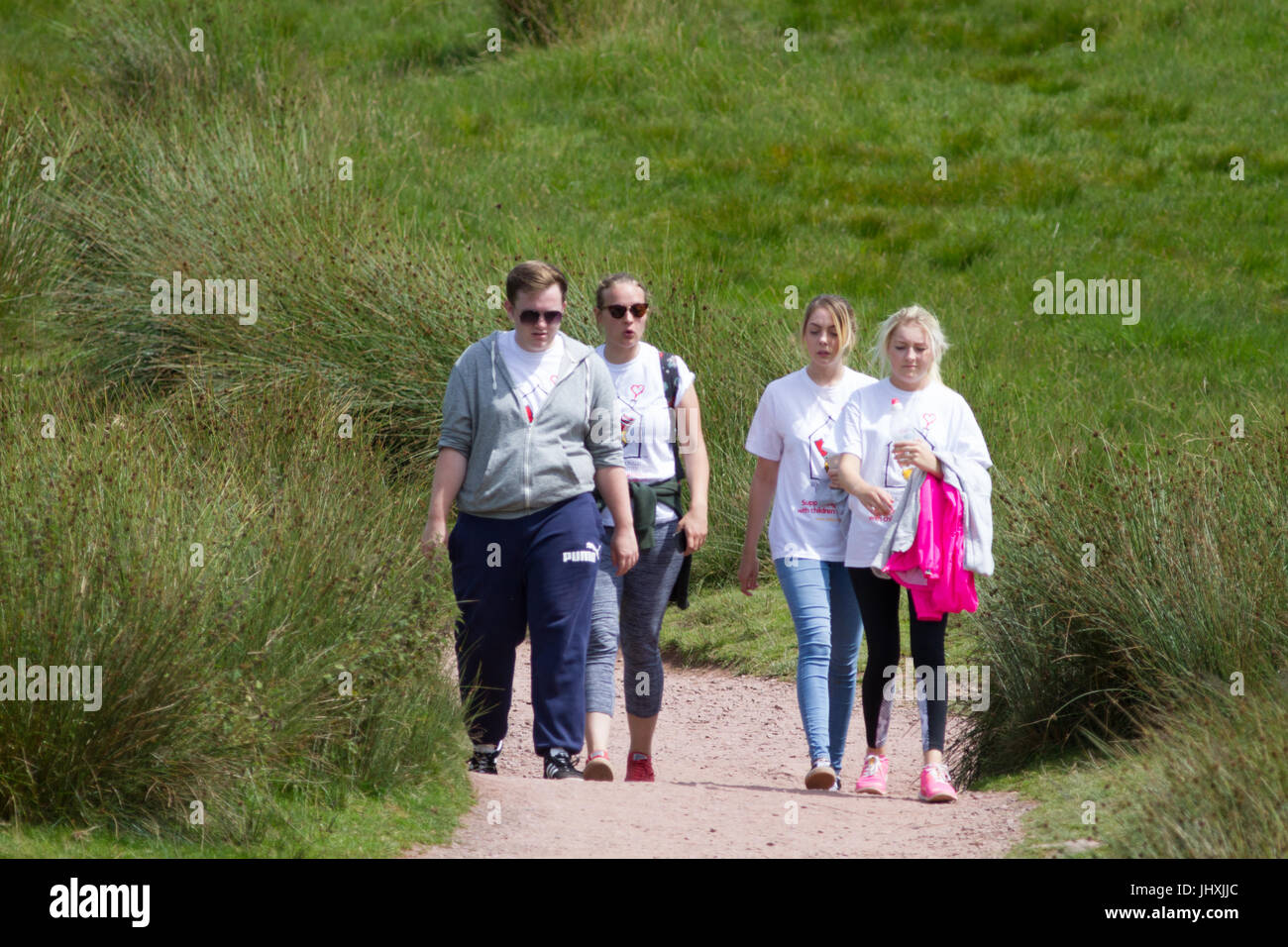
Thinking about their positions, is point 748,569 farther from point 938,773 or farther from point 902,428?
point 938,773

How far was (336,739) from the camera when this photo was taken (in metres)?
4.89

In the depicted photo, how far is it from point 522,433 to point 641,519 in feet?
2.03

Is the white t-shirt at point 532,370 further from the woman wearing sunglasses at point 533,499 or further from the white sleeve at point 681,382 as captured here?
the white sleeve at point 681,382

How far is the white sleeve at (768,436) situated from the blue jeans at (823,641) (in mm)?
413

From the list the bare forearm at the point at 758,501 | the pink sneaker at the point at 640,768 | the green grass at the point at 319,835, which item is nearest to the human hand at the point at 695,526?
the bare forearm at the point at 758,501

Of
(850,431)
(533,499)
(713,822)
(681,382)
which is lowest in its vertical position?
(713,822)

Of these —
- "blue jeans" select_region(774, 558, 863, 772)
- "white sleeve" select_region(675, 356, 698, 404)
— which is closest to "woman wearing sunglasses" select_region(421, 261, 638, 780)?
"white sleeve" select_region(675, 356, 698, 404)

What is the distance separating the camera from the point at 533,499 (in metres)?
5.45

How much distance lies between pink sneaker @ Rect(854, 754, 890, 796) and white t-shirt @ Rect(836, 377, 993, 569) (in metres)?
0.75

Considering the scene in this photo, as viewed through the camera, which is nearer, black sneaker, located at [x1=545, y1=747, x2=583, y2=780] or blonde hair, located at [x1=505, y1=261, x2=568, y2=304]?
blonde hair, located at [x1=505, y1=261, x2=568, y2=304]

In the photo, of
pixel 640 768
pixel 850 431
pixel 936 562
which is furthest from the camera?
pixel 640 768

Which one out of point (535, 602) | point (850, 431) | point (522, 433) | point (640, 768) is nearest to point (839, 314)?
point (850, 431)

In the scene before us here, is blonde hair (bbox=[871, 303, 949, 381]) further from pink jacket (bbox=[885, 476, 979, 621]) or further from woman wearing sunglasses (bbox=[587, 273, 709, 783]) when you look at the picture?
woman wearing sunglasses (bbox=[587, 273, 709, 783])

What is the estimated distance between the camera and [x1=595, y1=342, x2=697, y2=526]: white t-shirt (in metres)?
5.91
